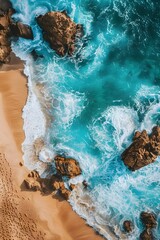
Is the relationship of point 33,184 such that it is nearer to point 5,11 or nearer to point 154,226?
point 154,226

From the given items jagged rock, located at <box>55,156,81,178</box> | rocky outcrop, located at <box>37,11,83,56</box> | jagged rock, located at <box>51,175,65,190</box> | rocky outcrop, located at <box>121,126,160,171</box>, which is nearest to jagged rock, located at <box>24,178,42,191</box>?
jagged rock, located at <box>51,175,65,190</box>

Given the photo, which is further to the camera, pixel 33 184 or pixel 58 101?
pixel 58 101

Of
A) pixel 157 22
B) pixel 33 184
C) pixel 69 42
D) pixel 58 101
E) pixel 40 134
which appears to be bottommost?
pixel 33 184

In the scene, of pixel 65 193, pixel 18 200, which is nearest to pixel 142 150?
pixel 65 193

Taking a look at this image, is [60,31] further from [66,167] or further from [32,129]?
[66,167]

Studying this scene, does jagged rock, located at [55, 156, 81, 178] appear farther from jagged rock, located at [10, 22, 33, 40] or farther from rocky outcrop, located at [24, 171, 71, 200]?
jagged rock, located at [10, 22, 33, 40]

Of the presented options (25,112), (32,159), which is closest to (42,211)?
(32,159)

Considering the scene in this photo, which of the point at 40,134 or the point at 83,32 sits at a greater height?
the point at 83,32
